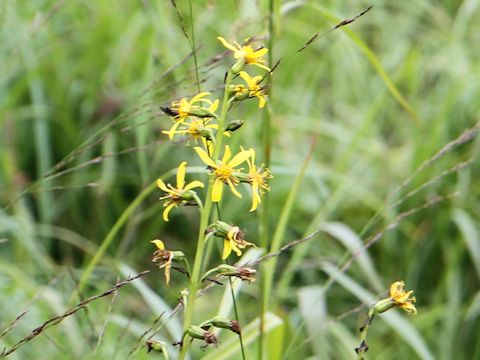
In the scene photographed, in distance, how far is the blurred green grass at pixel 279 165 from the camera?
3.40 metres

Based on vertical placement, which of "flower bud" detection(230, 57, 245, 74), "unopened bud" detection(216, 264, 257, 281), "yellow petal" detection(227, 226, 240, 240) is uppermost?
"flower bud" detection(230, 57, 245, 74)

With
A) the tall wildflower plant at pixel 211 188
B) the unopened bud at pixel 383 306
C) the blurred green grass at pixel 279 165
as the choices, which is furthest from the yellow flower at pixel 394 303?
the blurred green grass at pixel 279 165

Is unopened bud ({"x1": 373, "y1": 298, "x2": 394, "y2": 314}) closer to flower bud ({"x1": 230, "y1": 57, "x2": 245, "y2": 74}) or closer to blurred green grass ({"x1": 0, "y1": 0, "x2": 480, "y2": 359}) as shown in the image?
flower bud ({"x1": 230, "y1": 57, "x2": 245, "y2": 74})

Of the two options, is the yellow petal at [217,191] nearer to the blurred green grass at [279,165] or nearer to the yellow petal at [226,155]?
the yellow petal at [226,155]

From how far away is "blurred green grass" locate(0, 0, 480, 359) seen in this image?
340cm

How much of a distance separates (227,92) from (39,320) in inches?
68.0

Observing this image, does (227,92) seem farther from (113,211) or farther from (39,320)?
(113,211)

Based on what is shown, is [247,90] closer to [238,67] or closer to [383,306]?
[238,67]

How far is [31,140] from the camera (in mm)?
4199

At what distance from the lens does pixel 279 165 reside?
13.0 ft

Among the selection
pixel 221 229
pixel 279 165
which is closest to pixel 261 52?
pixel 221 229

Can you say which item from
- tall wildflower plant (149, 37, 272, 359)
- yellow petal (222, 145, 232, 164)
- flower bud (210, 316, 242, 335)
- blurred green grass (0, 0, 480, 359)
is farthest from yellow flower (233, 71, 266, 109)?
blurred green grass (0, 0, 480, 359)

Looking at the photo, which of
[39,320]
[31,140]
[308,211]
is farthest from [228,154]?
[31,140]

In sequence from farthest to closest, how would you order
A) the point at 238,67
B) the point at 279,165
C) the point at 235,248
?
1. the point at 279,165
2. the point at 238,67
3. the point at 235,248
